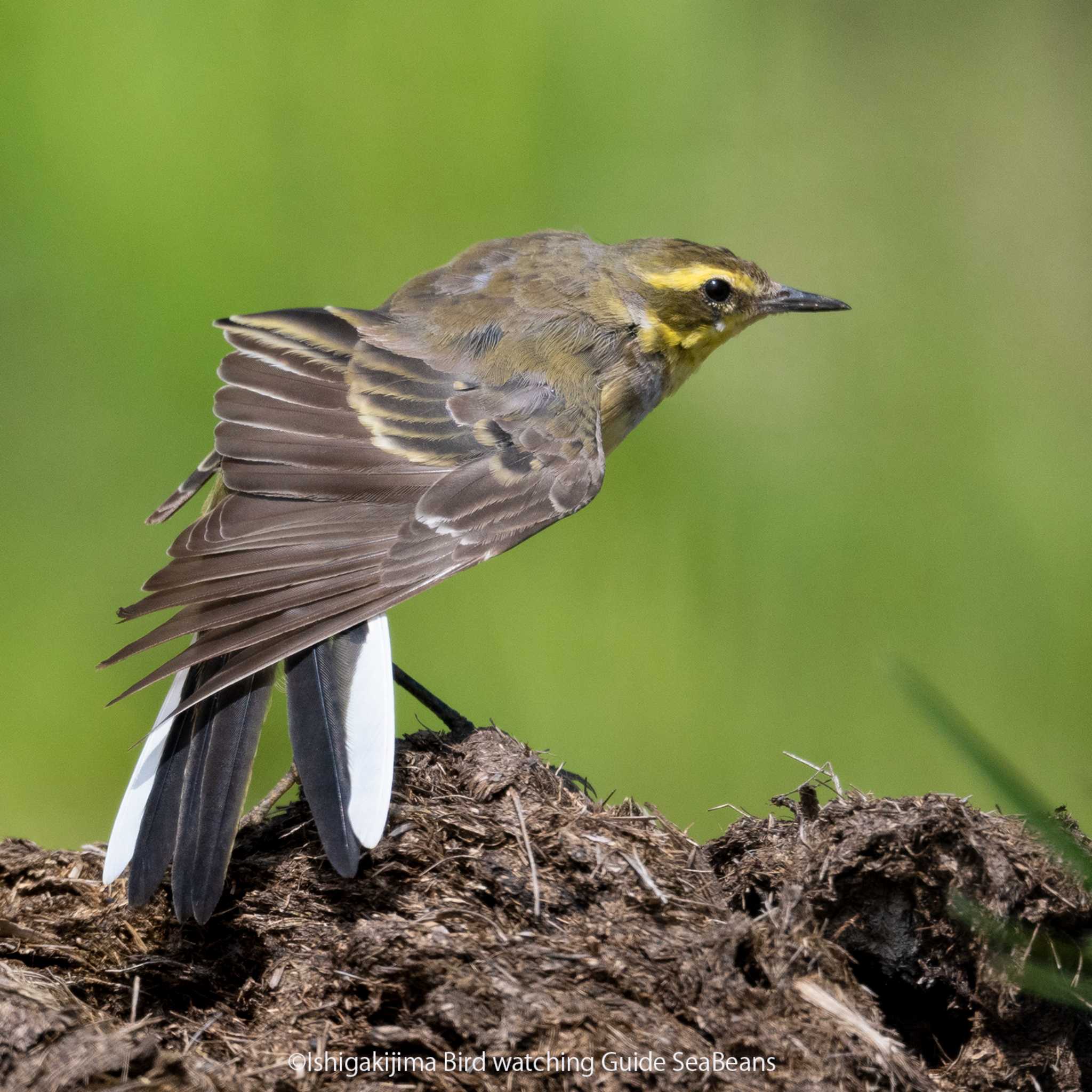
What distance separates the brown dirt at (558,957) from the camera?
7.27 ft

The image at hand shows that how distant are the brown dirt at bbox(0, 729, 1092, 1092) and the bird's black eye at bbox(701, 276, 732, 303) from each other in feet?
9.40

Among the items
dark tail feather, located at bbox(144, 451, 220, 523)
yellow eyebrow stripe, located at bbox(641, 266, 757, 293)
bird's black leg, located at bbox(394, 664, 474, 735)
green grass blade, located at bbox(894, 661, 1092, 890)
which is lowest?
green grass blade, located at bbox(894, 661, 1092, 890)

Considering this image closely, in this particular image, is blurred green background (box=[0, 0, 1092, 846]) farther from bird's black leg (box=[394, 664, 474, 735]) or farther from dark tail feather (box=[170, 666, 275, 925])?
dark tail feather (box=[170, 666, 275, 925])

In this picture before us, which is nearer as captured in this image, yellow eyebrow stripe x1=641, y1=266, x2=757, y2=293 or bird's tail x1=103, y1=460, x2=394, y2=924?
bird's tail x1=103, y1=460, x2=394, y2=924

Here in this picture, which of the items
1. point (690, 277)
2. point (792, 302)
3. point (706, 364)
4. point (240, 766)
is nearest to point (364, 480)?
point (240, 766)

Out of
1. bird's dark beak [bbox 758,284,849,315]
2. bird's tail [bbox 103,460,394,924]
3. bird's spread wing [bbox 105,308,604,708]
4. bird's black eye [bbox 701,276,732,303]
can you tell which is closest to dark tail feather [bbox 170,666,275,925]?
bird's tail [bbox 103,460,394,924]

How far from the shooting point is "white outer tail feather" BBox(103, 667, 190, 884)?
2.95m

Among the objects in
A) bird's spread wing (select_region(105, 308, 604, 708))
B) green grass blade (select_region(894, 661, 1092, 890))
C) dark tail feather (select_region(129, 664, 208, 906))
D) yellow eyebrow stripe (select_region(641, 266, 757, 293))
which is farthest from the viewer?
yellow eyebrow stripe (select_region(641, 266, 757, 293))

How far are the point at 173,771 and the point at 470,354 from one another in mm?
2031

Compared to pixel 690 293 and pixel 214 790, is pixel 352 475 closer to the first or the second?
pixel 214 790

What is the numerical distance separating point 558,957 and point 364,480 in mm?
1801

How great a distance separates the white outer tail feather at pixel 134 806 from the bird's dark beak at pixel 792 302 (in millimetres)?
3198

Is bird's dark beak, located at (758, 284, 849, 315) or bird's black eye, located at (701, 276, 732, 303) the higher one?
bird's black eye, located at (701, 276, 732, 303)

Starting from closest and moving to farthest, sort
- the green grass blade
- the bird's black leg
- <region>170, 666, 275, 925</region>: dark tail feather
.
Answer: the green grass blade → <region>170, 666, 275, 925</region>: dark tail feather → the bird's black leg
